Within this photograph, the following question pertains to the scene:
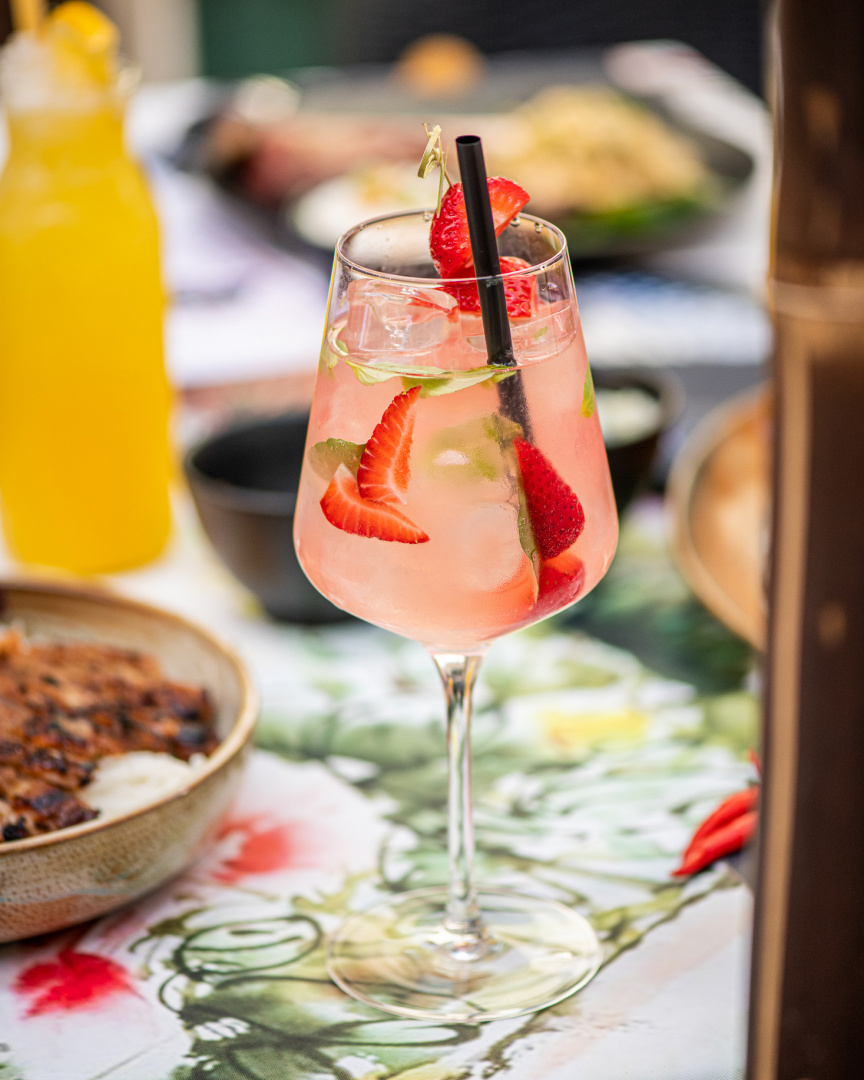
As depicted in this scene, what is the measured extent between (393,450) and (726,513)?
24.3 inches

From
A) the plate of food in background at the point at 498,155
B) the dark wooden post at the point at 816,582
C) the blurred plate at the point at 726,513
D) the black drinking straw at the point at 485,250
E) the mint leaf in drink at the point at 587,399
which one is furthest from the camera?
the plate of food in background at the point at 498,155

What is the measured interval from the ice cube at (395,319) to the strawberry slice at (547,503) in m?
0.08

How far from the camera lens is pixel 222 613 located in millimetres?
1236

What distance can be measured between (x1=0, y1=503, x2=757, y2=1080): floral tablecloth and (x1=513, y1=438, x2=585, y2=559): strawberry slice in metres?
0.28

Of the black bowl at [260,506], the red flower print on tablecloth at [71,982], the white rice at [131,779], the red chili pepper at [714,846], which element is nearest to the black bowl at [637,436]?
the black bowl at [260,506]

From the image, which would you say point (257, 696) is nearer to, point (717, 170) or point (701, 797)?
point (701, 797)

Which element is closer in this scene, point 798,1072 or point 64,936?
point 798,1072

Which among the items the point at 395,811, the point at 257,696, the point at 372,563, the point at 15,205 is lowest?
the point at 395,811

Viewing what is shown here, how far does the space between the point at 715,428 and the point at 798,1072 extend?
88cm

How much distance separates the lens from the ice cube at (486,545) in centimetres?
71

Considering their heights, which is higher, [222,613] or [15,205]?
[15,205]

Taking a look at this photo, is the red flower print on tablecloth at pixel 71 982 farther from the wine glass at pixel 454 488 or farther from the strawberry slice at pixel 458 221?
the strawberry slice at pixel 458 221

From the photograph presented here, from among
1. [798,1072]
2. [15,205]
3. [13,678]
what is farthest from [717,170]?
[798,1072]

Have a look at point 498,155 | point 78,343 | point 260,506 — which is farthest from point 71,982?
point 498,155
